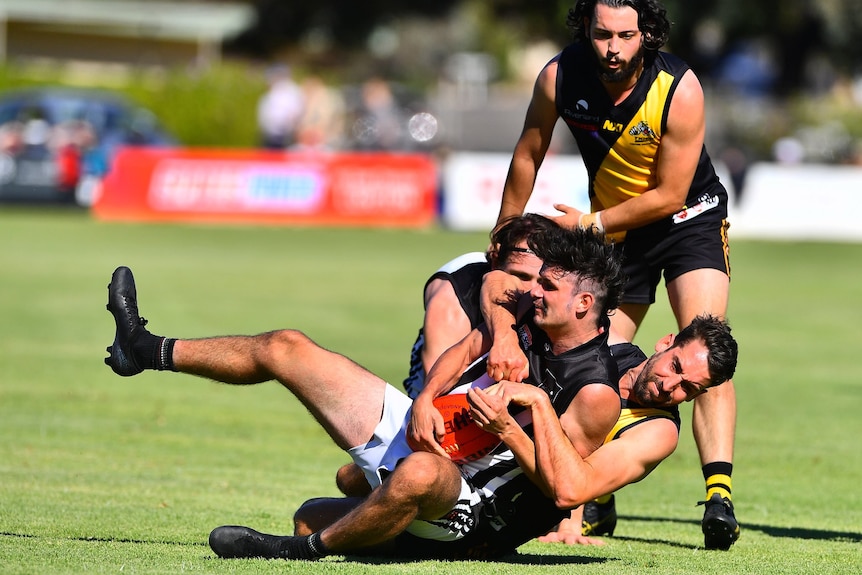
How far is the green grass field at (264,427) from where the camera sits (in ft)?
20.1

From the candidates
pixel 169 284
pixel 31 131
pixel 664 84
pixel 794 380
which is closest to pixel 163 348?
pixel 664 84

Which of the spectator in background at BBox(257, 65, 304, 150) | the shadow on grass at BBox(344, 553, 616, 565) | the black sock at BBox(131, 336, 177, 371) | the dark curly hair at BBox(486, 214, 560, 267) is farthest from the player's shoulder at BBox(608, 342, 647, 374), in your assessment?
the spectator in background at BBox(257, 65, 304, 150)

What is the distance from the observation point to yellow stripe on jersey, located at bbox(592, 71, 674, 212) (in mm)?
6855

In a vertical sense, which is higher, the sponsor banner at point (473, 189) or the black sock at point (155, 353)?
the black sock at point (155, 353)

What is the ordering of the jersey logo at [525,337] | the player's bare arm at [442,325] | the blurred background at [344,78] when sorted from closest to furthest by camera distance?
the jersey logo at [525,337]
the player's bare arm at [442,325]
the blurred background at [344,78]

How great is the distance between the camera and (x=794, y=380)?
40.4 ft

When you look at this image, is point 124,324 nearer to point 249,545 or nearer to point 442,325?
point 249,545

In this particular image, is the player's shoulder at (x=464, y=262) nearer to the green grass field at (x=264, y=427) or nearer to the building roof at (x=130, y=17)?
the green grass field at (x=264, y=427)

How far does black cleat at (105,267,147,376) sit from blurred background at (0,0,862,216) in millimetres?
17019

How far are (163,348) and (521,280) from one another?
152 centimetres

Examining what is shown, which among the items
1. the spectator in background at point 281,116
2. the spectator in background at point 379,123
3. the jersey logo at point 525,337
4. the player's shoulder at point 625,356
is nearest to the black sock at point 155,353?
the jersey logo at point 525,337

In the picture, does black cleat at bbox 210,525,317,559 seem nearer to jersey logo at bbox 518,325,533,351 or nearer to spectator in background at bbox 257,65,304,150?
jersey logo at bbox 518,325,533,351

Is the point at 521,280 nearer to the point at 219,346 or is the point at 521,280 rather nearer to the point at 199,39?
the point at 219,346

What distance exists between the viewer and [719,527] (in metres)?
6.29
